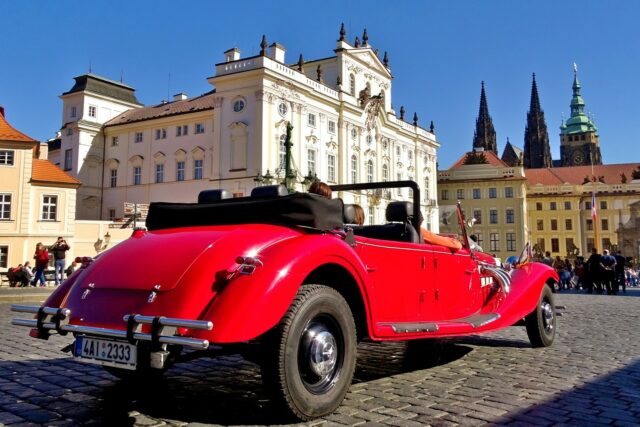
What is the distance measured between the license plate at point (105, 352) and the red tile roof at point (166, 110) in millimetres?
38262

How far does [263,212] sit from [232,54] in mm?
38242

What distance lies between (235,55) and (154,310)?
38.7 m

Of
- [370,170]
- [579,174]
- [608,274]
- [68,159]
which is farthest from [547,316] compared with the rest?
[579,174]

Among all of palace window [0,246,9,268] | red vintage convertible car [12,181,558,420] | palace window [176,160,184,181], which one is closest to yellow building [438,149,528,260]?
palace window [176,160,184,181]

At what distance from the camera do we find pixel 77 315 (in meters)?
3.31

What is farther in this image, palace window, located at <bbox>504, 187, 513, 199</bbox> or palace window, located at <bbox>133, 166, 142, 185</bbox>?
palace window, located at <bbox>504, 187, 513, 199</bbox>

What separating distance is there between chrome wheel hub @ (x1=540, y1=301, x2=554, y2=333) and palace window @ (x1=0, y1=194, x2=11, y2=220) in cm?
2868

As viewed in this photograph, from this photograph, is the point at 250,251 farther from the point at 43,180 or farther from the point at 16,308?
the point at 43,180

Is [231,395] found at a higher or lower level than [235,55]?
lower

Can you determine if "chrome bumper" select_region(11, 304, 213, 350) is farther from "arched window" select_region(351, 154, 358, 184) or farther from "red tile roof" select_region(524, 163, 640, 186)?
"red tile roof" select_region(524, 163, 640, 186)

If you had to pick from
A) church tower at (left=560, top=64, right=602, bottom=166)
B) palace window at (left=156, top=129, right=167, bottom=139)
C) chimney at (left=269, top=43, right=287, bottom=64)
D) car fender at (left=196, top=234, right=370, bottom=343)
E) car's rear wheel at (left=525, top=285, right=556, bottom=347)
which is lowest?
car's rear wheel at (left=525, top=285, right=556, bottom=347)

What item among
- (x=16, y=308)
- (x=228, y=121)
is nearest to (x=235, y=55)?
(x=228, y=121)

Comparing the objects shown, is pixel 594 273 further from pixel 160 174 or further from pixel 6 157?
pixel 160 174

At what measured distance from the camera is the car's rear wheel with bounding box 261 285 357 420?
10.0 ft
